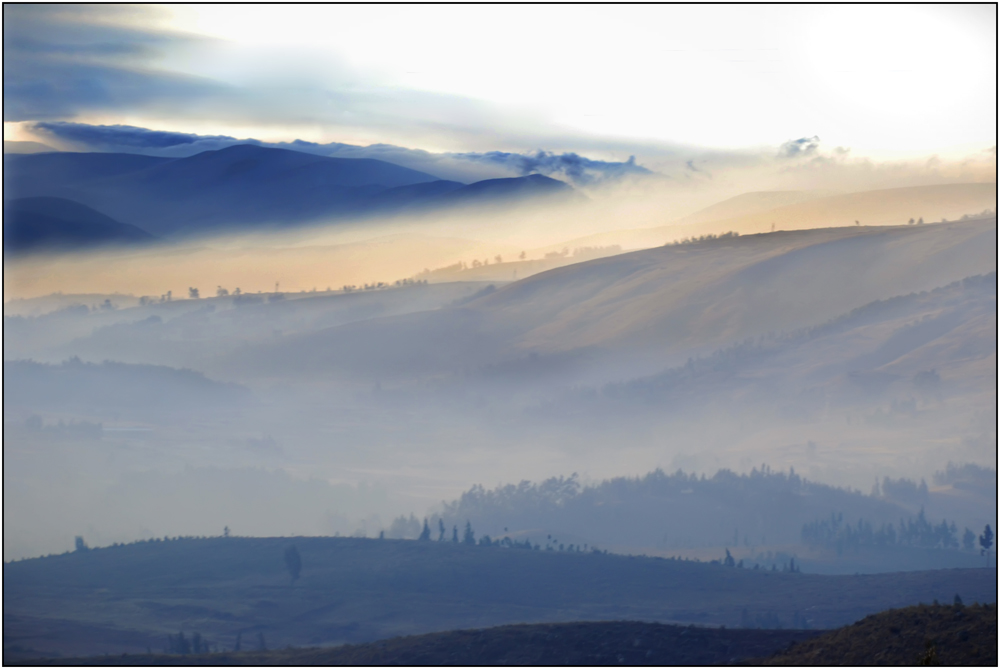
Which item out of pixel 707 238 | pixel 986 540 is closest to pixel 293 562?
pixel 707 238

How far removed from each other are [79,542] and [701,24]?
269 inches

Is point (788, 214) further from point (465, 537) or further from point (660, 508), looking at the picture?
point (465, 537)

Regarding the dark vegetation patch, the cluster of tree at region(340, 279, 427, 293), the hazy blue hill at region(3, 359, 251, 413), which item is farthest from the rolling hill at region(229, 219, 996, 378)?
the dark vegetation patch

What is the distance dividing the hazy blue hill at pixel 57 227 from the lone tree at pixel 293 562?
2.98 metres

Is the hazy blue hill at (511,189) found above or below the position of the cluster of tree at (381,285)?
above

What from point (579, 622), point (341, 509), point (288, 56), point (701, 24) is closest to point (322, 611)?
Answer: point (341, 509)

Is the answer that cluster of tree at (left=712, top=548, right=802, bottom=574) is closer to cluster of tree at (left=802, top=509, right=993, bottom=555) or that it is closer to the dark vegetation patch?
cluster of tree at (left=802, top=509, right=993, bottom=555)

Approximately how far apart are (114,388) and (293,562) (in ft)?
7.13

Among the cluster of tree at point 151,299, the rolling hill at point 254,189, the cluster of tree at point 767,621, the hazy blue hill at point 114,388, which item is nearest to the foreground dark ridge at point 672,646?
the cluster of tree at point 767,621

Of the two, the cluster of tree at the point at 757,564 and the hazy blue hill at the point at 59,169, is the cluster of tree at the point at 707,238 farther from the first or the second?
the hazy blue hill at the point at 59,169

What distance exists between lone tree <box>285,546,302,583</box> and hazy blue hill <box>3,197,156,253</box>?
298 cm

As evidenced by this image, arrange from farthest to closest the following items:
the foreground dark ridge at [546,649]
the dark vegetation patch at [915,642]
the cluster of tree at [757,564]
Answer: the cluster of tree at [757,564], the foreground dark ridge at [546,649], the dark vegetation patch at [915,642]

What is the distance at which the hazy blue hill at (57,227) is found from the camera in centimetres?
762

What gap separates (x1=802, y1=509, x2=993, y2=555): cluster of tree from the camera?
7.42 metres
